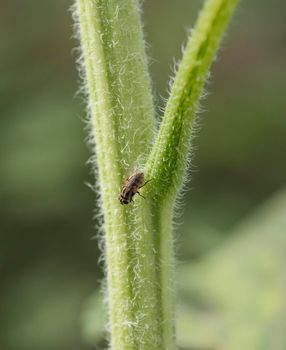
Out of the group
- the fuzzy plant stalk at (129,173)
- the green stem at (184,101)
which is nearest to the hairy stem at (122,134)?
the fuzzy plant stalk at (129,173)

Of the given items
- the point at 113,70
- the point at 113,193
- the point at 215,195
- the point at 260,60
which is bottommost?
the point at 215,195

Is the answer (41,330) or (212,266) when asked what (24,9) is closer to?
(41,330)

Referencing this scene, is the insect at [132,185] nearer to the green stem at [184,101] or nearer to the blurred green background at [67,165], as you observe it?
the green stem at [184,101]

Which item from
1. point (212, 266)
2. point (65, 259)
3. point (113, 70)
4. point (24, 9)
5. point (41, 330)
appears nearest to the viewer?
point (113, 70)

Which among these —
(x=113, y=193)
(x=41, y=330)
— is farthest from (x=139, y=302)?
(x=41, y=330)

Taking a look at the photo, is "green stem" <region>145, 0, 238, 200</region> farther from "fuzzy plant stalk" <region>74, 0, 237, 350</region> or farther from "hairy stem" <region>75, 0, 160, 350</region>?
"hairy stem" <region>75, 0, 160, 350</region>

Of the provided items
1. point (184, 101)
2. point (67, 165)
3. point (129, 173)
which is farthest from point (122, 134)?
point (67, 165)

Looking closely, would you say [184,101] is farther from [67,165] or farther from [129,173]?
[67,165]
